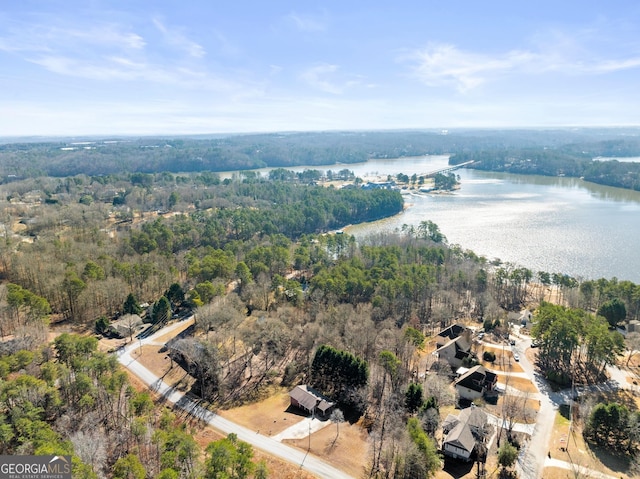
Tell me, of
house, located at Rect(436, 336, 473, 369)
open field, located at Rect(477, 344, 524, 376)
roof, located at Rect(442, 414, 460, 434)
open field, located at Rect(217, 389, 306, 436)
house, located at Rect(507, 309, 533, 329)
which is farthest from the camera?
house, located at Rect(507, 309, 533, 329)

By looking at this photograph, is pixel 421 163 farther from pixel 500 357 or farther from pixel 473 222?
pixel 500 357

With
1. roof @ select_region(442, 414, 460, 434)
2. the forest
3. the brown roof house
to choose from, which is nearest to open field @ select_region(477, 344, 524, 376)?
the brown roof house

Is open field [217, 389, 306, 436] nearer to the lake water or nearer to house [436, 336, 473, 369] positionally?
house [436, 336, 473, 369]

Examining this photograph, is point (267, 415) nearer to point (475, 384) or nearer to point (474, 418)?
point (474, 418)

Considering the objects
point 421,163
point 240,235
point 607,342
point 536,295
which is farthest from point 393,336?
point 421,163

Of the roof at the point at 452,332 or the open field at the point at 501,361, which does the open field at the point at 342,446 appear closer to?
the open field at the point at 501,361

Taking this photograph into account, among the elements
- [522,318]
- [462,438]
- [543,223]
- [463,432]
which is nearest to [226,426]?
[462,438]

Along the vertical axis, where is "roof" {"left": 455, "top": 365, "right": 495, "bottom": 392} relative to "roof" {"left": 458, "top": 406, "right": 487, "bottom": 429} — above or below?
below
